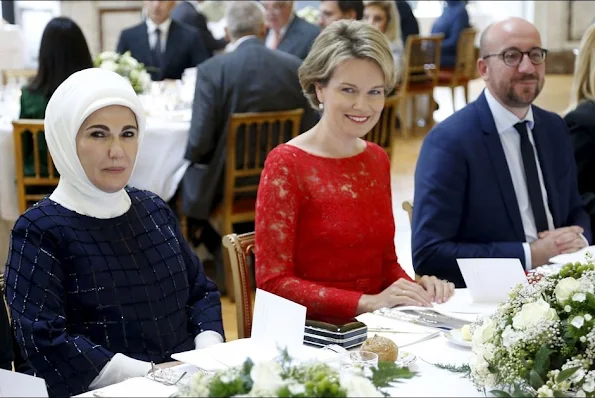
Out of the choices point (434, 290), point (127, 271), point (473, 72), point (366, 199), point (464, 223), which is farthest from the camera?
point (473, 72)

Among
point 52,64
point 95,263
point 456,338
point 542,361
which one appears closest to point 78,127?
point 95,263

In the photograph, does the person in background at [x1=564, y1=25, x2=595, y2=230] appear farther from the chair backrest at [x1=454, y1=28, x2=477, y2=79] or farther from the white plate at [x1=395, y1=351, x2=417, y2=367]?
the chair backrest at [x1=454, y1=28, x2=477, y2=79]

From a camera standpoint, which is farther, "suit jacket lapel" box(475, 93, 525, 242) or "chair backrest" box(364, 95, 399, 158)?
"chair backrest" box(364, 95, 399, 158)

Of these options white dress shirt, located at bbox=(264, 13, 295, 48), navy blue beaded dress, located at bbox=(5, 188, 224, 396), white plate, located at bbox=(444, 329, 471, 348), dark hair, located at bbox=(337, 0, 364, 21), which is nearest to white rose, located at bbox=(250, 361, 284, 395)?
white plate, located at bbox=(444, 329, 471, 348)

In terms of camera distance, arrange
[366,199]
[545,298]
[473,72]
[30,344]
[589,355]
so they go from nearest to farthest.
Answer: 1. [589,355]
2. [545,298]
3. [30,344]
4. [366,199]
5. [473,72]

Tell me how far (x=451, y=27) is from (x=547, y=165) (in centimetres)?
894

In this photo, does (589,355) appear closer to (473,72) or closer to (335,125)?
(335,125)

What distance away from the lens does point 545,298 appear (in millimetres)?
2098

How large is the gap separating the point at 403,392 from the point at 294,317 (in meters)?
0.28

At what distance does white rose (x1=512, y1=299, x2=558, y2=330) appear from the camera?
1.99 meters

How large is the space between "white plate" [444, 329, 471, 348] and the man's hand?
1.14m

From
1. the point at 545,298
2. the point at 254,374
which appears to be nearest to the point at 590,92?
the point at 545,298

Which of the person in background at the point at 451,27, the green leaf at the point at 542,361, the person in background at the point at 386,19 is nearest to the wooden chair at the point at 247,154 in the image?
the green leaf at the point at 542,361

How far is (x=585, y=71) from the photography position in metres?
4.23
